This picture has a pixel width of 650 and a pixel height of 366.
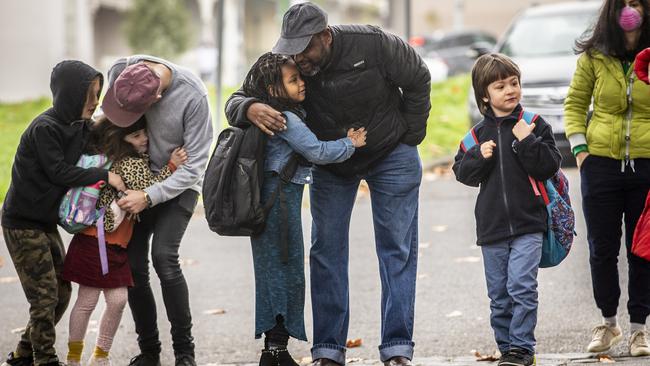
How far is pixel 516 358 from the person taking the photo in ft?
18.1

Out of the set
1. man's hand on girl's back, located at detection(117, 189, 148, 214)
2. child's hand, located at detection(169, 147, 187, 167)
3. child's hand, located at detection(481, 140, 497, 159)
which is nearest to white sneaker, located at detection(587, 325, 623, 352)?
child's hand, located at detection(481, 140, 497, 159)

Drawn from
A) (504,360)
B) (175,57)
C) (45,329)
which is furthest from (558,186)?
(175,57)

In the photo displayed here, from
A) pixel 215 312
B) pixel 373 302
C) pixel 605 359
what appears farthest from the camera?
pixel 373 302

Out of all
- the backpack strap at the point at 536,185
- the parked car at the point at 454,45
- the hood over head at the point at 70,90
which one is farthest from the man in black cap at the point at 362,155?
the parked car at the point at 454,45

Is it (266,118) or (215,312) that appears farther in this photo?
(215,312)

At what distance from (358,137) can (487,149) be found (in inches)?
24.2

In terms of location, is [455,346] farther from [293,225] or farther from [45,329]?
[45,329]

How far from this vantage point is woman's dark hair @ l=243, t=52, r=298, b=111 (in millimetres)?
5461

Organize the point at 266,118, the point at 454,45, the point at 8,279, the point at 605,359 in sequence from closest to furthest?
1. the point at 266,118
2. the point at 605,359
3. the point at 8,279
4. the point at 454,45

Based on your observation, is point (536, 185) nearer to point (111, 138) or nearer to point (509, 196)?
point (509, 196)

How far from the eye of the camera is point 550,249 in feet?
18.5

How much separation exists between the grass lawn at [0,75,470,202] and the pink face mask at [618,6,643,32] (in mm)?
8982

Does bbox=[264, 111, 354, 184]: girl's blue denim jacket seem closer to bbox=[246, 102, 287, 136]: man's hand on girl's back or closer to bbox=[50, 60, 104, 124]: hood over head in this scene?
bbox=[246, 102, 287, 136]: man's hand on girl's back

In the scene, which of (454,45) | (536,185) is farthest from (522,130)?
(454,45)
